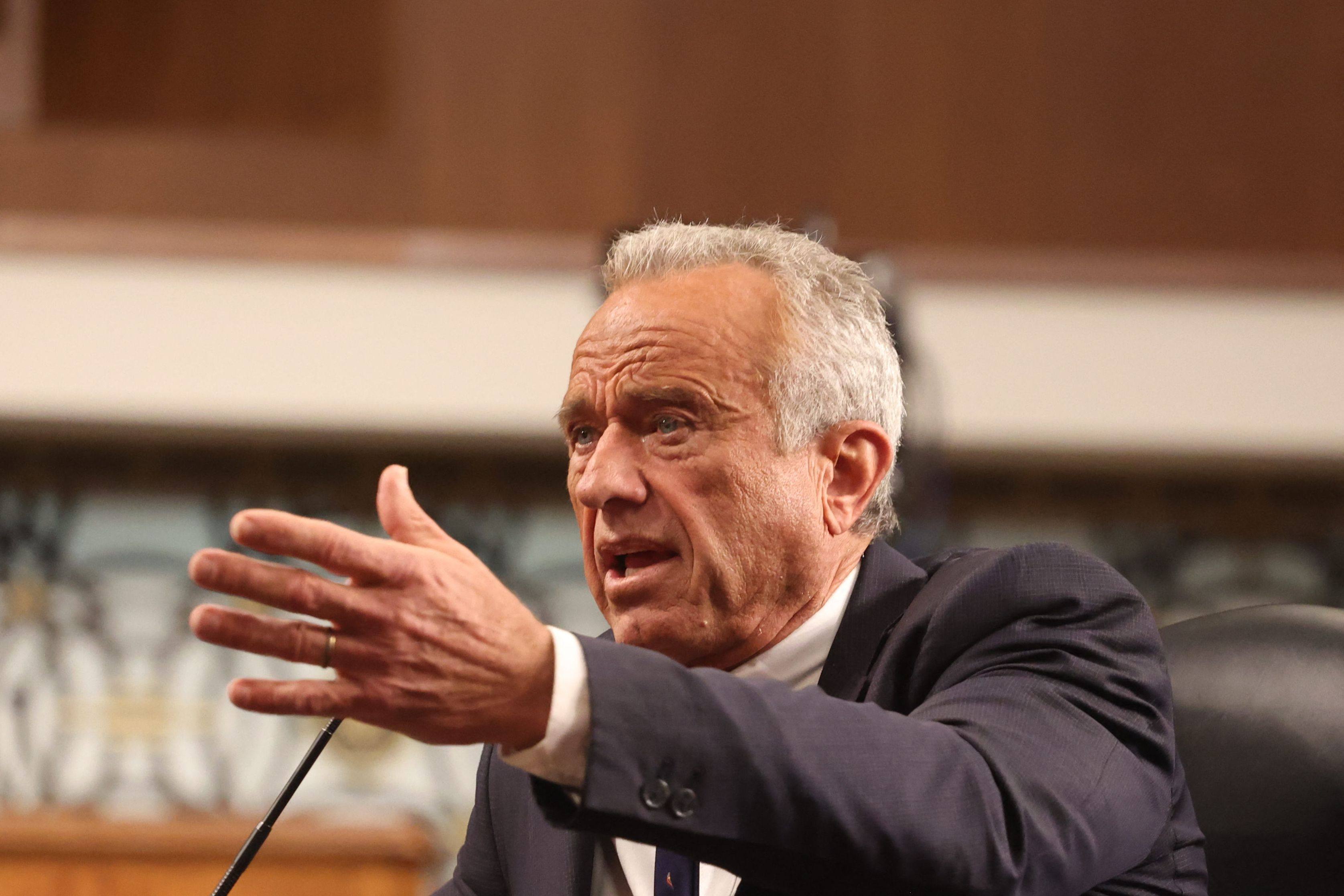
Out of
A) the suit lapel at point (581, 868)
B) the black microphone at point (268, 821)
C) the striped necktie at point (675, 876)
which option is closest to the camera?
the black microphone at point (268, 821)

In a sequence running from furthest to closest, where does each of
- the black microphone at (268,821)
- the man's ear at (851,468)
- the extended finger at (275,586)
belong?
the man's ear at (851,468)
the black microphone at (268,821)
the extended finger at (275,586)

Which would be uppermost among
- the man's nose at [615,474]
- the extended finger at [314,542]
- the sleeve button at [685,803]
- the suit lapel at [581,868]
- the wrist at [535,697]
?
the extended finger at [314,542]

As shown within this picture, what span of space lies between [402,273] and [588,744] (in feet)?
9.66

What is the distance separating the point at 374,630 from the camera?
0.97 meters

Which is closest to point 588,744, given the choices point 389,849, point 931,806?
point 931,806

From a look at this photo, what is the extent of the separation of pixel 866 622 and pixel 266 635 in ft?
2.77

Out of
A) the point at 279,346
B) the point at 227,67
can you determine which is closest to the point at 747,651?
the point at 279,346

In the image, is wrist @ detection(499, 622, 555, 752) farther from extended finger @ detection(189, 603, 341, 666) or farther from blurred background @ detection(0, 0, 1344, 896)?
blurred background @ detection(0, 0, 1344, 896)

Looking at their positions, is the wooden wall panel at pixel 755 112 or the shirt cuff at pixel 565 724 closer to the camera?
the shirt cuff at pixel 565 724

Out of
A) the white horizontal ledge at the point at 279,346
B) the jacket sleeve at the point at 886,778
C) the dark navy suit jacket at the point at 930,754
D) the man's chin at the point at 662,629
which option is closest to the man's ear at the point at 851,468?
the dark navy suit jacket at the point at 930,754

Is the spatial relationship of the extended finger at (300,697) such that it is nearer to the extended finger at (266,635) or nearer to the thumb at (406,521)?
the extended finger at (266,635)

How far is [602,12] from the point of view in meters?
4.10

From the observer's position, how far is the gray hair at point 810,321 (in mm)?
1727

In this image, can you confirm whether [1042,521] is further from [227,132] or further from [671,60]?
[227,132]
